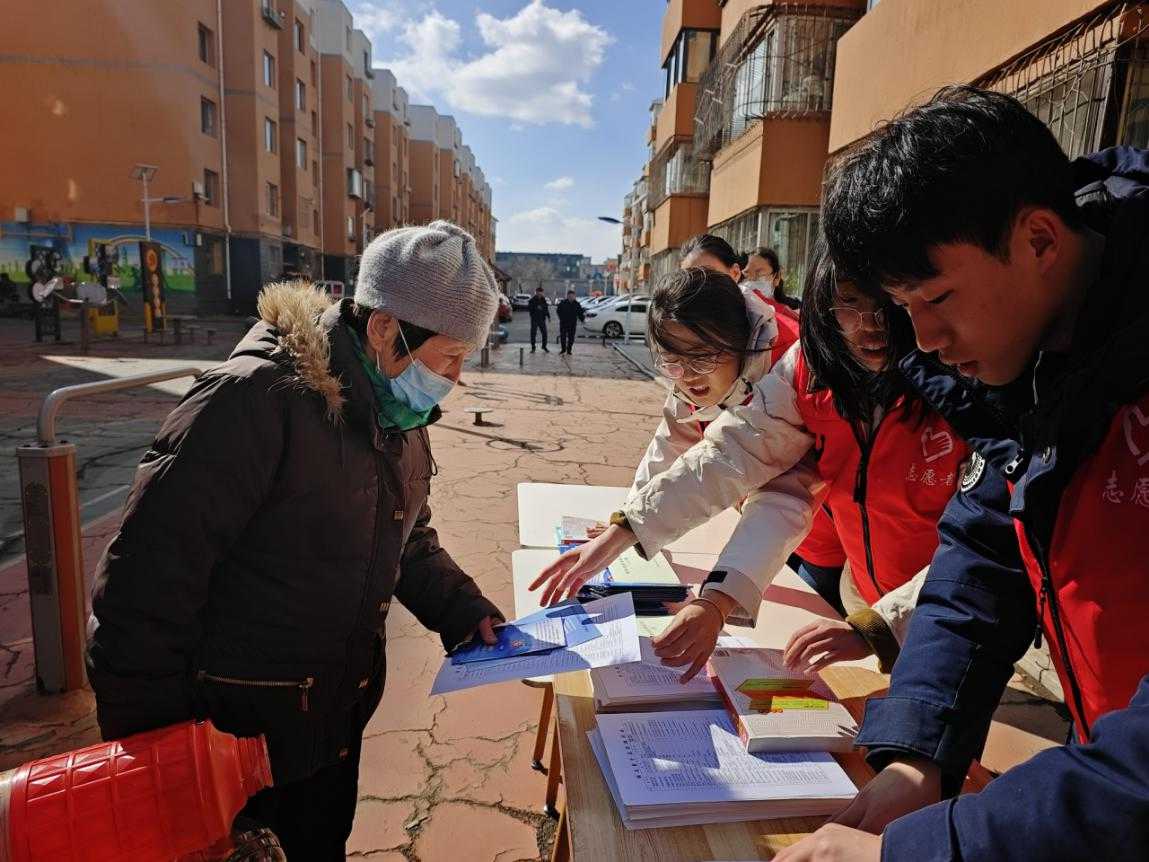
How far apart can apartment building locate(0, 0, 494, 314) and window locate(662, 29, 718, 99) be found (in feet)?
40.0

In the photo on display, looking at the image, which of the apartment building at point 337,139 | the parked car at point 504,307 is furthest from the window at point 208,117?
the parked car at point 504,307

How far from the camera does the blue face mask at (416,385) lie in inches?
57.4

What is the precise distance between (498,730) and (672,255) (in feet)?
57.4

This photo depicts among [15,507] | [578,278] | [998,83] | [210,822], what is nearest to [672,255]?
[998,83]

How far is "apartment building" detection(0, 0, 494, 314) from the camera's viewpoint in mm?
21109

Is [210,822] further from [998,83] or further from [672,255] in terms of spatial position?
[672,255]

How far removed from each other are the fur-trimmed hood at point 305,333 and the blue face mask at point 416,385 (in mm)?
135

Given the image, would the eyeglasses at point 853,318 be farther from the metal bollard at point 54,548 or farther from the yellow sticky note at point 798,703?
the metal bollard at point 54,548

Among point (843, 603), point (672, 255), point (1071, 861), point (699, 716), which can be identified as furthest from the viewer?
point (672, 255)

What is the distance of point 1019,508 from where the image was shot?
92 centimetres

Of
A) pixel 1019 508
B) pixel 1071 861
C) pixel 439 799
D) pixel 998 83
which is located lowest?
pixel 439 799

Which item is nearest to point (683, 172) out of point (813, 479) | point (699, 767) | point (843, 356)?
point (813, 479)

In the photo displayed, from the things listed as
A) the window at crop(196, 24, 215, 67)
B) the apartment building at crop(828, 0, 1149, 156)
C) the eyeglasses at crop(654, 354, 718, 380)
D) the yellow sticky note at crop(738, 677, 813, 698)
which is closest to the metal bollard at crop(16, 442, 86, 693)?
the eyeglasses at crop(654, 354, 718, 380)

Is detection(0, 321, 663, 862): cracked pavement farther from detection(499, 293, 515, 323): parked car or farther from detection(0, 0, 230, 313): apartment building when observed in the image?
detection(0, 0, 230, 313): apartment building
